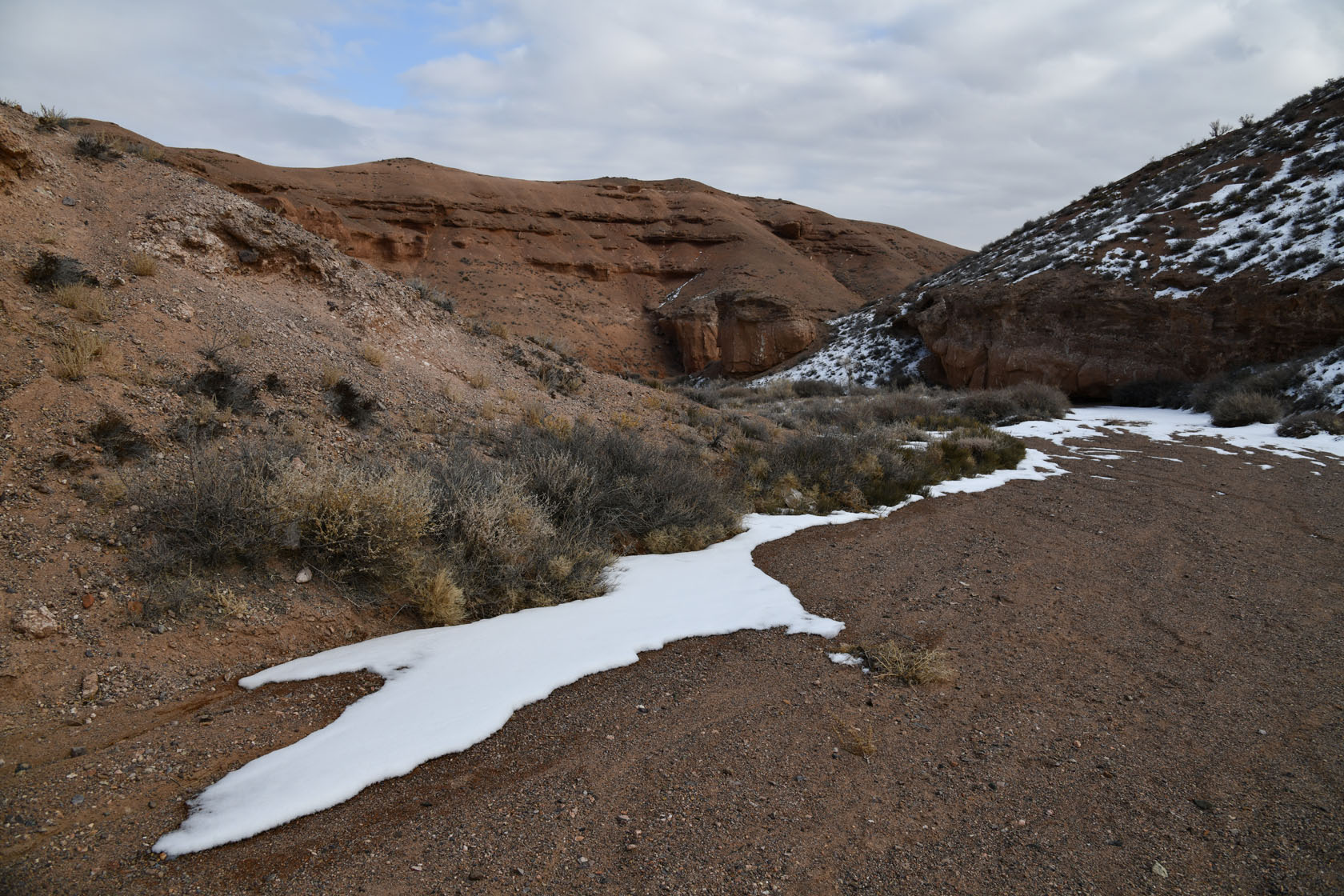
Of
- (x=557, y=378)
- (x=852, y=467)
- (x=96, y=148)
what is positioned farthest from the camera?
(x=557, y=378)

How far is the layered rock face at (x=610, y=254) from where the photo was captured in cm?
3834

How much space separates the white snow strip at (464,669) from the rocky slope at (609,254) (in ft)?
106

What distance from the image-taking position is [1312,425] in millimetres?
12133

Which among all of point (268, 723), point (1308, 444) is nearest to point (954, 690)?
point (268, 723)

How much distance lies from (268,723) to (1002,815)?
3404 mm

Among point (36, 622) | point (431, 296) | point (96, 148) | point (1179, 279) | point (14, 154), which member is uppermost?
point (1179, 279)

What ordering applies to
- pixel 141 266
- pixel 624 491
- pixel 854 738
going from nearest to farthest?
pixel 854 738 → pixel 624 491 → pixel 141 266

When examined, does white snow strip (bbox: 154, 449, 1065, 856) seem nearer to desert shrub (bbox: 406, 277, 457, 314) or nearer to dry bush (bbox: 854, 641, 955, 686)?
dry bush (bbox: 854, 641, 955, 686)

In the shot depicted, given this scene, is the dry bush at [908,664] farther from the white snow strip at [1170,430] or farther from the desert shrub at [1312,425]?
the desert shrub at [1312,425]

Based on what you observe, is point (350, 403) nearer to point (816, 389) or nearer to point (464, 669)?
point (464, 669)

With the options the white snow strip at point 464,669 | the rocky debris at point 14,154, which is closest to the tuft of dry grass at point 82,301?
the rocky debris at point 14,154

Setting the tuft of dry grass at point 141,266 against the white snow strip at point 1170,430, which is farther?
the white snow strip at point 1170,430

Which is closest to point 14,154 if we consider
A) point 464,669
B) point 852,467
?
point 464,669

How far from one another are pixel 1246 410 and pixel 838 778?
15.2 meters
